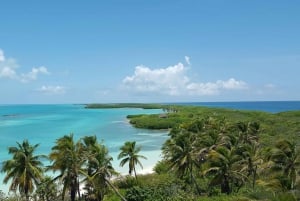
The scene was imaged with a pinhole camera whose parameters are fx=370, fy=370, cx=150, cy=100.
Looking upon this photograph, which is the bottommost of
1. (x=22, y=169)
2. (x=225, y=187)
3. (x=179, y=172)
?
(x=225, y=187)

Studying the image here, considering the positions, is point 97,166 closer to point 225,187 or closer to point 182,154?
point 182,154

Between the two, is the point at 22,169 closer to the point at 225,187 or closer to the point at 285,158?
the point at 225,187

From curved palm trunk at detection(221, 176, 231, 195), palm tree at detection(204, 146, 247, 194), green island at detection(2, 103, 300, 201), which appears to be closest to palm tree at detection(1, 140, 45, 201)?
green island at detection(2, 103, 300, 201)

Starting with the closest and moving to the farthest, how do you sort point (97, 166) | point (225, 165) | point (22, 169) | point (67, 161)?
1. point (67, 161)
2. point (97, 166)
3. point (22, 169)
4. point (225, 165)

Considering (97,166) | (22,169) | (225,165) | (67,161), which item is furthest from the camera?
(225,165)

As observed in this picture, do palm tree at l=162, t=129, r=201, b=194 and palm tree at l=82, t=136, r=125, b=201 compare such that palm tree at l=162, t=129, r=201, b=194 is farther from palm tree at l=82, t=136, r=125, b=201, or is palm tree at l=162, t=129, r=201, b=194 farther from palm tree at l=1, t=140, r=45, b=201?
palm tree at l=1, t=140, r=45, b=201

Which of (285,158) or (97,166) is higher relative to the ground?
(285,158)

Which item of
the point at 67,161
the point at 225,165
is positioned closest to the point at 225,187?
the point at 225,165

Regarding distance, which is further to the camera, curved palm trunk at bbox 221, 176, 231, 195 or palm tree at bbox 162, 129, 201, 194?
palm tree at bbox 162, 129, 201, 194

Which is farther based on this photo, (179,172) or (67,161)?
(179,172)

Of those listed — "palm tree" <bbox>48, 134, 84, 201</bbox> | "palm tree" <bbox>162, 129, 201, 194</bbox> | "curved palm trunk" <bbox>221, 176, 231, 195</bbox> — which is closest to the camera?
"palm tree" <bbox>48, 134, 84, 201</bbox>

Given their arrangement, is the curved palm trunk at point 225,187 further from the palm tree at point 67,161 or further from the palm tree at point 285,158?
the palm tree at point 67,161

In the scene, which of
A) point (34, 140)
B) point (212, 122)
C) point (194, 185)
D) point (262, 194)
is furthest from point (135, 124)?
point (262, 194)
